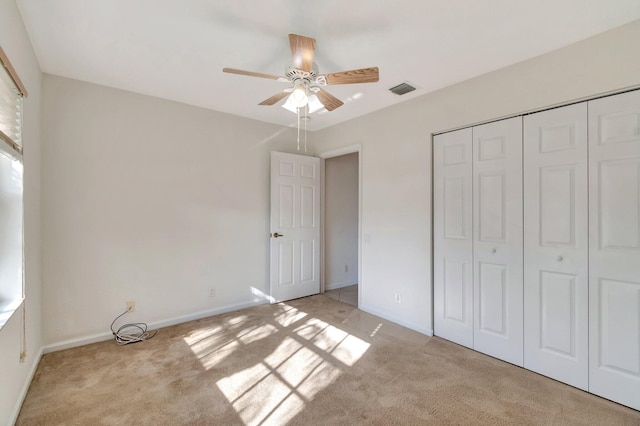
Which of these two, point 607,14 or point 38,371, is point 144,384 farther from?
point 607,14

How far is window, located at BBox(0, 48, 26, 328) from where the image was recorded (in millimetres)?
1616

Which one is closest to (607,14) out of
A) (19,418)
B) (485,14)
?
(485,14)

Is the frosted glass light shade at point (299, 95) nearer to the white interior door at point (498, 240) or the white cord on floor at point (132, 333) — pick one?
the white interior door at point (498, 240)

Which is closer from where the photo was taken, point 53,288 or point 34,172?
point 34,172

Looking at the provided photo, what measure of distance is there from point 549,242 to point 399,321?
176 centimetres

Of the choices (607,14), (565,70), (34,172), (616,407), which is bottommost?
(616,407)

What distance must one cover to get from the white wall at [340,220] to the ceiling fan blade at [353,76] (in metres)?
2.70

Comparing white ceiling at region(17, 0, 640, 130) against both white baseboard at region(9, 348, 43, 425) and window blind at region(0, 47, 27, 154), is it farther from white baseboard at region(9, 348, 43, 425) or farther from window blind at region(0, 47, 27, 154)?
white baseboard at region(9, 348, 43, 425)

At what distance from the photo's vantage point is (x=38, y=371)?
92.4 inches

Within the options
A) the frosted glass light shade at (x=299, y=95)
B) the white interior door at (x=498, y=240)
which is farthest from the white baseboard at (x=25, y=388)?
the white interior door at (x=498, y=240)

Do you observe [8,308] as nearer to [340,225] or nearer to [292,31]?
[292,31]

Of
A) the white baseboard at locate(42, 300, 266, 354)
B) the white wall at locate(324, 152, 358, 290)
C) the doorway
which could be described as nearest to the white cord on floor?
the white baseboard at locate(42, 300, 266, 354)

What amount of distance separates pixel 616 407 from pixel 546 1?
2751 mm

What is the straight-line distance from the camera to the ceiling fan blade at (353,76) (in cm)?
197
